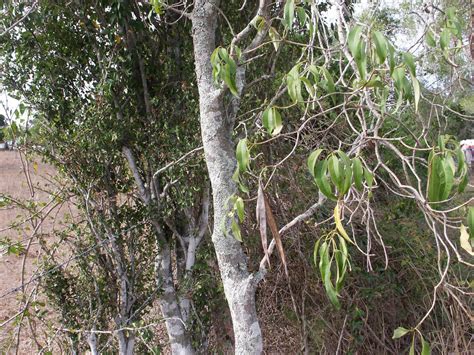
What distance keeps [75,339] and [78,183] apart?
3.08 ft

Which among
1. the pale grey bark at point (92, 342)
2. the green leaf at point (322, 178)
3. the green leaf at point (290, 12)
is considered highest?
the green leaf at point (290, 12)

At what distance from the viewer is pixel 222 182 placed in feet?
5.16

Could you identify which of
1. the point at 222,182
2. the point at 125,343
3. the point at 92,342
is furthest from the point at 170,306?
the point at 222,182

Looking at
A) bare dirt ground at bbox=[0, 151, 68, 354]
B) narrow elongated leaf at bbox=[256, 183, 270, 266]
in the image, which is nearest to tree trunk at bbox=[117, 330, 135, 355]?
bare dirt ground at bbox=[0, 151, 68, 354]

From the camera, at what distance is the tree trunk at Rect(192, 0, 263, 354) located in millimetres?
1551

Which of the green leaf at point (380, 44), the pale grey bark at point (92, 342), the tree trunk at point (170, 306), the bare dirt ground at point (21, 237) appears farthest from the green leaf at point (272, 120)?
the pale grey bark at point (92, 342)

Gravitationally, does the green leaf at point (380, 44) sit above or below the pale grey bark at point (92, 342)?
above

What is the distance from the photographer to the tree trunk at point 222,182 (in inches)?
61.1

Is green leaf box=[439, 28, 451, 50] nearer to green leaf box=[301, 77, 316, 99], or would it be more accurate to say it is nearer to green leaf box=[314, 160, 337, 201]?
green leaf box=[301, 77, 316, 99]

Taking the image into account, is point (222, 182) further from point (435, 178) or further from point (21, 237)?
point (21, 237)

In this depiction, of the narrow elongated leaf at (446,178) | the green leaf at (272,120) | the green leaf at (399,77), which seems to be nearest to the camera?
the narrow elongated leaf at (446,178)

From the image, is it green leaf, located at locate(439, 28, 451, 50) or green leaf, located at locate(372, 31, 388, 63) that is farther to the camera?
green leaf, located at locate(439, 28, 451, 50)

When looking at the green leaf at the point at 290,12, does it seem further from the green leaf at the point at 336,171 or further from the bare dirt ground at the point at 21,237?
the bare dirt ground at the point at 21,237

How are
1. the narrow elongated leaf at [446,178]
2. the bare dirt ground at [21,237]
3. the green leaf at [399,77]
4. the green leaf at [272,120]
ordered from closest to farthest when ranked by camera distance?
the narrow elongated leaf at [446,178] → the green leaf at [399,77] → the green leaf at [272,120] → the bare dirt ground at [21,237]
